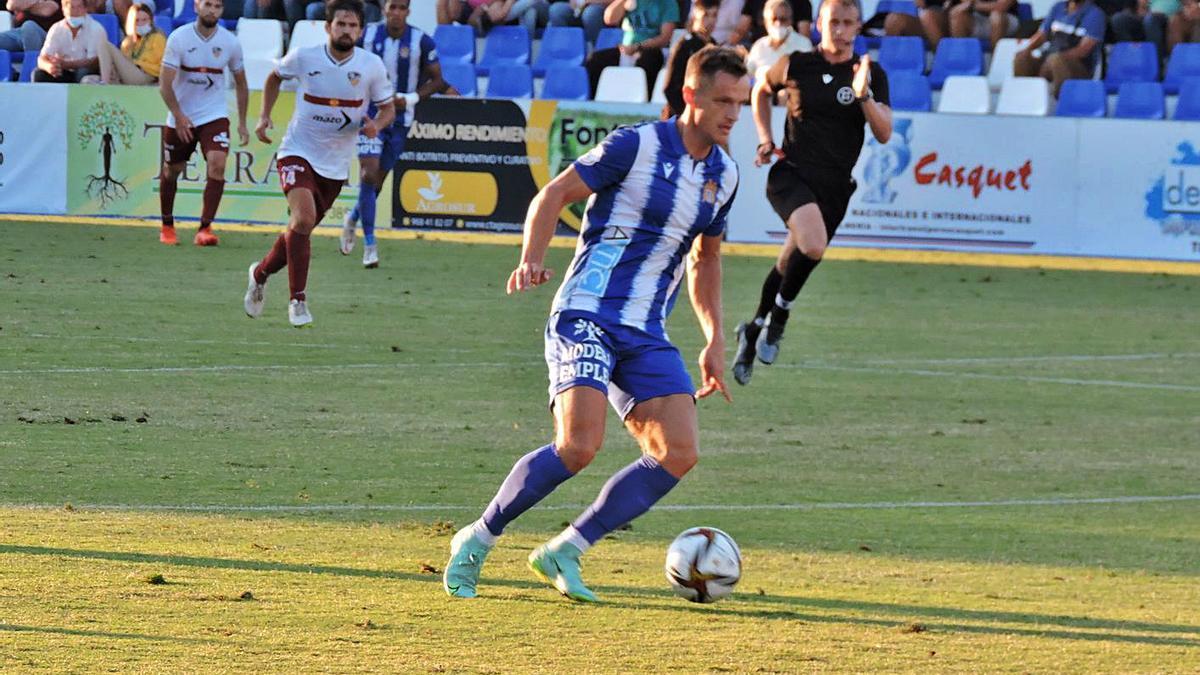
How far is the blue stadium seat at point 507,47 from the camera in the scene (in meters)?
26.2

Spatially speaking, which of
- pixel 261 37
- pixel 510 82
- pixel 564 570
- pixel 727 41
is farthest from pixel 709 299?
pixel 261 37

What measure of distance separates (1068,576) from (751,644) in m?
1.87

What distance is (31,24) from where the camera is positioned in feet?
86.4

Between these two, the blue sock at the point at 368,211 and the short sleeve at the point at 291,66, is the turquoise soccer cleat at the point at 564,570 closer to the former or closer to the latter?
the short sleeve at the point at 291,66

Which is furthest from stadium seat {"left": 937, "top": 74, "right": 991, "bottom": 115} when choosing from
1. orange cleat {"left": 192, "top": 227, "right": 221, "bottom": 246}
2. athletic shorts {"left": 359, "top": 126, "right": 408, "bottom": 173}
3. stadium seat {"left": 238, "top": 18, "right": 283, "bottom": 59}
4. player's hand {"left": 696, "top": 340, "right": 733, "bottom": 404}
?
player's hand {"left": 696, "top": 340, "right": 733, "bottom": 404}

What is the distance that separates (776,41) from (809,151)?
5774mm

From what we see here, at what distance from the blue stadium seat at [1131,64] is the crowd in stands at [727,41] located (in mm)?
16

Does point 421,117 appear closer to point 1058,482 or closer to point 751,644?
point 1058,482

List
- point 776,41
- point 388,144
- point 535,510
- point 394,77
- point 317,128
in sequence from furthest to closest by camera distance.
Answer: point 388,144 → point 394,77 → point 776,41 → point 317,128 → point 535,510

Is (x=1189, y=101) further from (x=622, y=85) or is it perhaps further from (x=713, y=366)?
(x=713, y=366)

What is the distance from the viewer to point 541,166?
74.6ft

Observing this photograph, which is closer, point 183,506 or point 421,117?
point 183,506

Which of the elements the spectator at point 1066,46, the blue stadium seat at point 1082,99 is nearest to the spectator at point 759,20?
the spectator at point 1066,46

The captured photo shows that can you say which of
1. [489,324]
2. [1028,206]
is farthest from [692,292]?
[1028,206]
